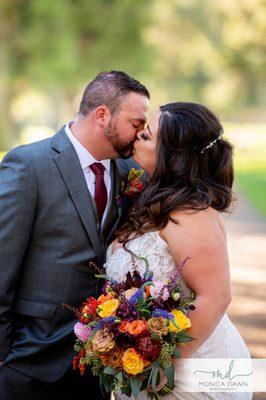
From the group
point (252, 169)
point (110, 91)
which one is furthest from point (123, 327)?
point (252, 169)

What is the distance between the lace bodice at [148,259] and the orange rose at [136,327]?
39cm

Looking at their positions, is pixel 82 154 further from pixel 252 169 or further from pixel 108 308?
pixel 252 169

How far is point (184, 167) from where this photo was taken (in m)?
4.05

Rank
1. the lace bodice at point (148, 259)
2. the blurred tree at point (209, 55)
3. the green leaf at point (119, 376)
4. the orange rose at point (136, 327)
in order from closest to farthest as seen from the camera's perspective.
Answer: the orange rose at point (136, 327)
the green leaf at point (119, 376)
the lace bodice at point (148, 259)
the blurred tree at point (209, 55)

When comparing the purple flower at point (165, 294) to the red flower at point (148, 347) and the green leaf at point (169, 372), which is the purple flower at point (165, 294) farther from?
the green leaf at point (169, 372)

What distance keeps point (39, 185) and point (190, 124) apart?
822mm

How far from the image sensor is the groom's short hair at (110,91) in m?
4.51

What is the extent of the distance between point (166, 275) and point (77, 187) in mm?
692

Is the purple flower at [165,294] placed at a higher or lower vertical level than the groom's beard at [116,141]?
lower

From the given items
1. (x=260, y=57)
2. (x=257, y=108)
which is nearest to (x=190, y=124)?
(x=260, y=57)

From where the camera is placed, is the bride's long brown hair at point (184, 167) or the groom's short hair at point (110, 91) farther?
the groom's short hair at point (110, 91)

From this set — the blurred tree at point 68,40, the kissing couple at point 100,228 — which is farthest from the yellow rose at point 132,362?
the blurred tree at point 68,40

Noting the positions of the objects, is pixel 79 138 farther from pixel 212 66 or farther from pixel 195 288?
pixel 212 66

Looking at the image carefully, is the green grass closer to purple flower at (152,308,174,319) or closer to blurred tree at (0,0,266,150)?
blurred tree at (0,0,266,150)
